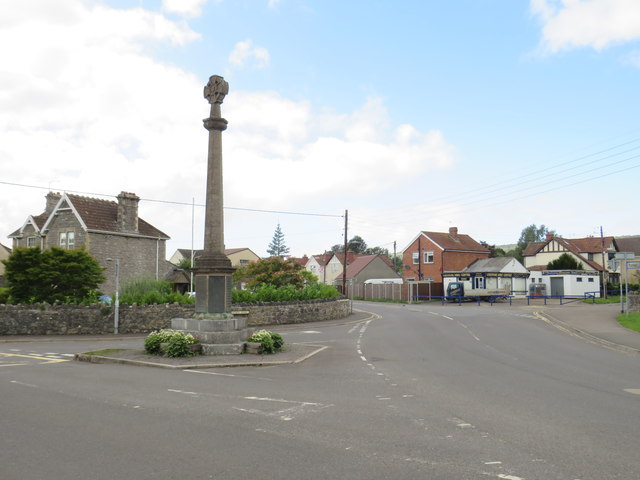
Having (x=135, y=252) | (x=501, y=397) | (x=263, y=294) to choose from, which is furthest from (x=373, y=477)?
(x=135, y=252)

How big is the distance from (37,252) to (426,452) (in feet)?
80.8

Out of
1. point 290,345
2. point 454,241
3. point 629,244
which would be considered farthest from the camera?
point 629,244

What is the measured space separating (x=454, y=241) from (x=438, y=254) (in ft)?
12.4

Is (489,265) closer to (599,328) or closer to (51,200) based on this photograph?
(599,328)

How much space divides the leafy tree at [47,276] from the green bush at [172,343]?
11.4 m

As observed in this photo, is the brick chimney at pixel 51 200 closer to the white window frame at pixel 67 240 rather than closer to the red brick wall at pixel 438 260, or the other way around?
the white window frame at pixel 67 240

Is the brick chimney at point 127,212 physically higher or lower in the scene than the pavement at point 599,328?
higher

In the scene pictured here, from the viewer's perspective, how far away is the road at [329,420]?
5.55 meters

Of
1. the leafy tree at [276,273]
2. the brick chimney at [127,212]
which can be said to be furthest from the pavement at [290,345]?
the brick chimney at [127,212]

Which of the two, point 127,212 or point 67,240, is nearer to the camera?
point 67,240

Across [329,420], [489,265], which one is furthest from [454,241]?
[329,420]

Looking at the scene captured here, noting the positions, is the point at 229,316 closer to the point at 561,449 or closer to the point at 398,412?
the point at 398,412

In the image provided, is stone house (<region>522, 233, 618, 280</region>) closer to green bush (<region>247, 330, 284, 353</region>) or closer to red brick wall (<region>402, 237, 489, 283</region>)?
red brick wall (<region>402, 237, 489, 283</region>)

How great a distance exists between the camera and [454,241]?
2571 inches
